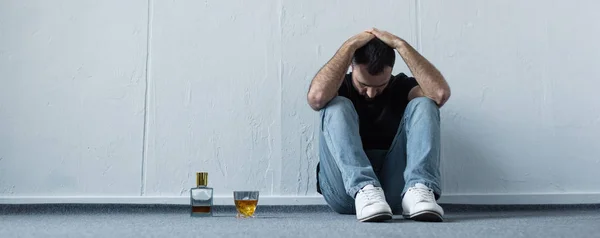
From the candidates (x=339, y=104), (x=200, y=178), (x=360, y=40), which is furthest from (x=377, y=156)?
(x=200, y=178)

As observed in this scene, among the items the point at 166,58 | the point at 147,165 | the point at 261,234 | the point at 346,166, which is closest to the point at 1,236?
the point at 261,234

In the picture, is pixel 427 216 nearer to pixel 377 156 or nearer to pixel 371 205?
pixel 371 205

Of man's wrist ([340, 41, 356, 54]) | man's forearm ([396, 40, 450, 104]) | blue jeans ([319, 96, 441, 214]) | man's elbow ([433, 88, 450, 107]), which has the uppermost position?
man's wrist ([340, 41, 356, 54])

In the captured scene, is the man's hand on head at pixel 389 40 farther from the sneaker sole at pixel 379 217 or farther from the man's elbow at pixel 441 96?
the sneaker sole at pixel 379 217

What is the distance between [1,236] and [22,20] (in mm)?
1297

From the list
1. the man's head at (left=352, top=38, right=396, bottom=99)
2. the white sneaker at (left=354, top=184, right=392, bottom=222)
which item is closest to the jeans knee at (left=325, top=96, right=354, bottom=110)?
the man's head at (left=352, top=38, right=396, bottom=99)

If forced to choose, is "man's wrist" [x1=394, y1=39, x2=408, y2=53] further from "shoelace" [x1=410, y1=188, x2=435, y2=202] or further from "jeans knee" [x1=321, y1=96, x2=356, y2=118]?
"shoelace" [x1=410, y1=188, x2=435, y2=202]

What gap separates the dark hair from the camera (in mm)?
1958

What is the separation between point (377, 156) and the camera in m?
2.01

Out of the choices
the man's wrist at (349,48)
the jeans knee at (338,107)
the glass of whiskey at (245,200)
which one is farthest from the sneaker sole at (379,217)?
the man's wrist at (349,48)

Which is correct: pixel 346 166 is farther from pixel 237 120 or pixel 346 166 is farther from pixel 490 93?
pixel 490 93

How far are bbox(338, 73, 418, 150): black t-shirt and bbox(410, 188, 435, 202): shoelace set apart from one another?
0.45 meters

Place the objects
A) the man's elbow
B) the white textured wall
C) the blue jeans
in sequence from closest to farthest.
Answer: the blue jeans < the man's elbow < the white textured wall

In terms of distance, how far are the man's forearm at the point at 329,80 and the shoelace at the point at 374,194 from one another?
0.36 metres
